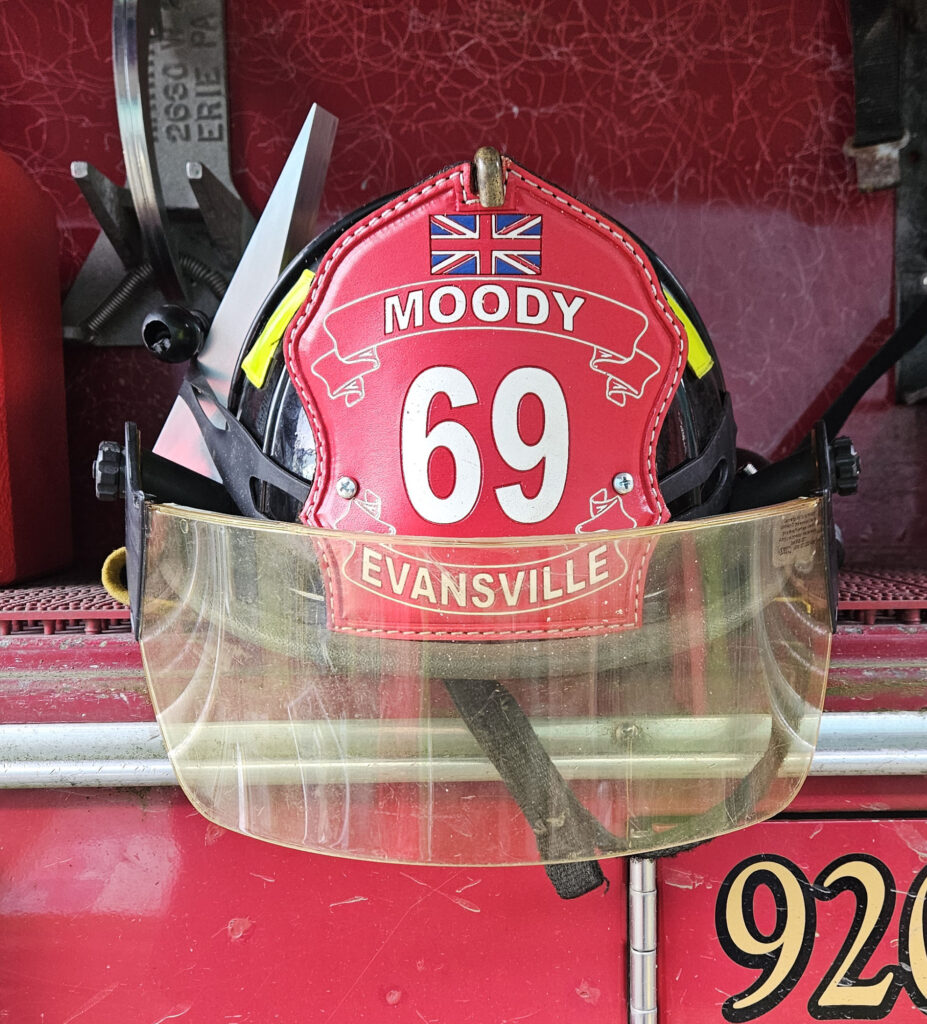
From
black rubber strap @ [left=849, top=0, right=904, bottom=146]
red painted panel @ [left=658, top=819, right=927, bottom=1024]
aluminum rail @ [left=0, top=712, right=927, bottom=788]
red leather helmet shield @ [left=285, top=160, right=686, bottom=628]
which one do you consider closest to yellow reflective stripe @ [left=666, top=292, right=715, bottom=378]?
red leather helmet shield @ [left=285, top=160, right=686, bottom=628]

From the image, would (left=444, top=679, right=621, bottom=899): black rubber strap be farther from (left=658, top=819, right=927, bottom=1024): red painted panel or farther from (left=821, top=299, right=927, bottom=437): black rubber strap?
(left=821, top=299, right=927, bottom=437): black rubber strap

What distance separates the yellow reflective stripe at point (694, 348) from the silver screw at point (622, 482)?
0.13 m

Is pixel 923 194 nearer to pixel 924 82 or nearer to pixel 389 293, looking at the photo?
pixel 924 82

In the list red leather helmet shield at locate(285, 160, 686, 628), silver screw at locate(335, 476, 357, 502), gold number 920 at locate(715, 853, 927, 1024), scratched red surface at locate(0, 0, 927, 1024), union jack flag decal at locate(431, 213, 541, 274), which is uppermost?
scratched red surface at locate(0, 0, 927, 1024)

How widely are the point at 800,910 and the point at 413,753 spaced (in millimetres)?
414

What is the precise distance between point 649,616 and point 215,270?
90 cm

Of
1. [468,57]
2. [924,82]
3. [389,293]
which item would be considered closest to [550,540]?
[389,293]

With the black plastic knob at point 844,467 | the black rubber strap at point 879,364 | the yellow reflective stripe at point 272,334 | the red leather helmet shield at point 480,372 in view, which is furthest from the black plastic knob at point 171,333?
the black rubber strap at point 879,364

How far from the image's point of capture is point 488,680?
593 millimetres

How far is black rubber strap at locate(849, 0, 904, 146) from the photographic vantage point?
119 cm

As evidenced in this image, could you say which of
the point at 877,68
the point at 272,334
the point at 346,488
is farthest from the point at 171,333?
the point at 877,68

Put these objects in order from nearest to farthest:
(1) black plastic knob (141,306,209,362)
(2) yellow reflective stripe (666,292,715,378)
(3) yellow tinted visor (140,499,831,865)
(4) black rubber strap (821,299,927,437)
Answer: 1. (3) yellow tinted visor (140,499,831,865)
2. (2) yellow reflective stripe (666,292,715,378)
3. (1) black plastic knob (141,306,209,362)
4. (4) black rubber strap (821,299,927,437)

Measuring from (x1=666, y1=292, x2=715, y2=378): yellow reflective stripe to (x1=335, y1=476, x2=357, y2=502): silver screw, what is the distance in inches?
11.1

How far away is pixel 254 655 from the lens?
63cm
